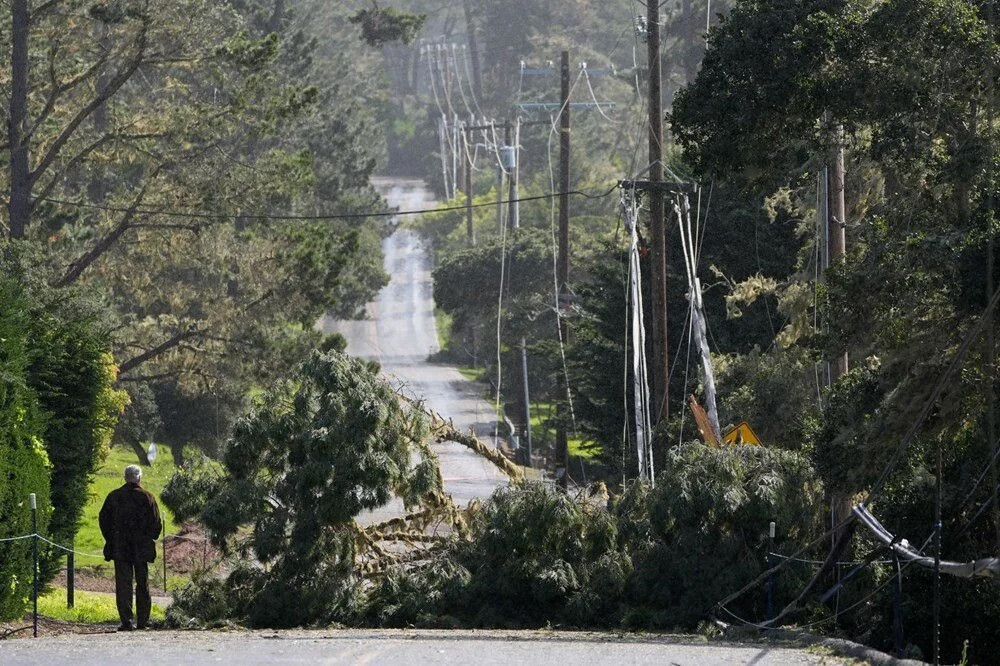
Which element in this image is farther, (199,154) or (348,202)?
(348,202)

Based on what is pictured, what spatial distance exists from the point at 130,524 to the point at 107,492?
26.6 meters

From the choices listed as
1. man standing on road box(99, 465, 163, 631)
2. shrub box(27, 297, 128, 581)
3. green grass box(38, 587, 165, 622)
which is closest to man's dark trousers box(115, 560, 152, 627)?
man standing on road box(99, 465, 163, 631)

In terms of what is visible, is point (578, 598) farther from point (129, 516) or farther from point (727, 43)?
point (727, 43)

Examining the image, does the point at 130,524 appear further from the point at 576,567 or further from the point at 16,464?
the point at 576,567

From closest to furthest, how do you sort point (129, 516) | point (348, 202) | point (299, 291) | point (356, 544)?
point (129, 516) < point (356, 544) < point (299, 291) < point (348, 202)

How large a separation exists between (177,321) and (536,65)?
78309 mm

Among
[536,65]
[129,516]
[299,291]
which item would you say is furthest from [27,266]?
[536,65]

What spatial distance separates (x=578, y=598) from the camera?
57.8 ft

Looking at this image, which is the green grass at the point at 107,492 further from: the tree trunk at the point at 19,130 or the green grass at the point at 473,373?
the green grass at the point at 473,373

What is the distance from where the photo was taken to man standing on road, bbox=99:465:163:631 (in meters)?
15.9

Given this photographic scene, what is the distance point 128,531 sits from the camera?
52.2 ft

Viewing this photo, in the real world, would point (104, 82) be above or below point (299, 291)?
above

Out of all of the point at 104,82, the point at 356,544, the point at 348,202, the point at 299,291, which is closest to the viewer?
the point at 356,544

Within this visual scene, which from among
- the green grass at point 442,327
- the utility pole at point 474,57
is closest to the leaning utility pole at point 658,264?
the green grass at point 442,327
